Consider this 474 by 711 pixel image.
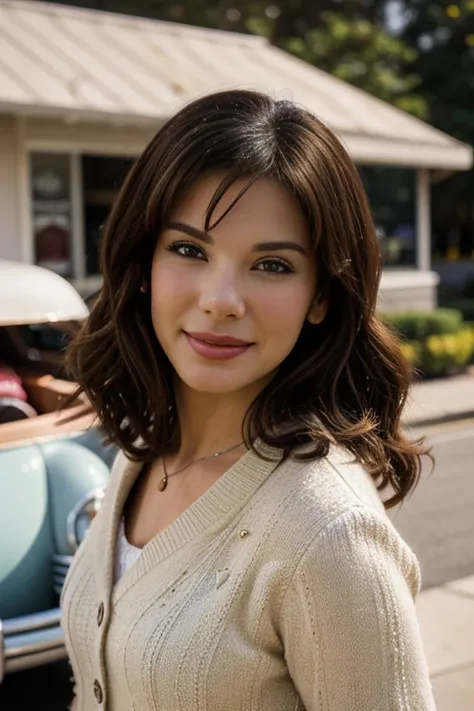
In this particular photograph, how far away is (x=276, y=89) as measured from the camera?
38.9 ft

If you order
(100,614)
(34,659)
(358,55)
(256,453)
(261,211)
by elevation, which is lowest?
(34,659)

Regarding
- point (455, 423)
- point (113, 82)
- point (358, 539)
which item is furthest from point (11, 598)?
point (113, 82)

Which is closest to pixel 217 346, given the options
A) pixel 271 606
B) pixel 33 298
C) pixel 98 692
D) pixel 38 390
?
pixel 271 606

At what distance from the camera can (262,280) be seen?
1501 millimetres

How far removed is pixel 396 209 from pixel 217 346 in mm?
15065

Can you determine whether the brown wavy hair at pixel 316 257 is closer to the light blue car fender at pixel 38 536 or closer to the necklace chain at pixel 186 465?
the necklace chain at pixel 186 465

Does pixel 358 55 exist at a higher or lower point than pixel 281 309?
lower

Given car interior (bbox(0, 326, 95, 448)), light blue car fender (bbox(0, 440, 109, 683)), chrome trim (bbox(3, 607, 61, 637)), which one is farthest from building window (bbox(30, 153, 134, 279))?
chrome trim (bbox(3, 607, 61, 637))

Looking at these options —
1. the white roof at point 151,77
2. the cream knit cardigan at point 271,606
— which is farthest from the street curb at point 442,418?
the cream knit cardigan at point 271,606

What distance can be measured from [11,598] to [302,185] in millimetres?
2460

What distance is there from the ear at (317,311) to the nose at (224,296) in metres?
0.15

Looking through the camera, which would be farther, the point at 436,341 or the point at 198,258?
the point at 436,341

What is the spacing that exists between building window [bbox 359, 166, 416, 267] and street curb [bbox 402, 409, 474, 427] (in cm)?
493

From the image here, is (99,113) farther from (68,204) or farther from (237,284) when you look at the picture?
(237,284)
